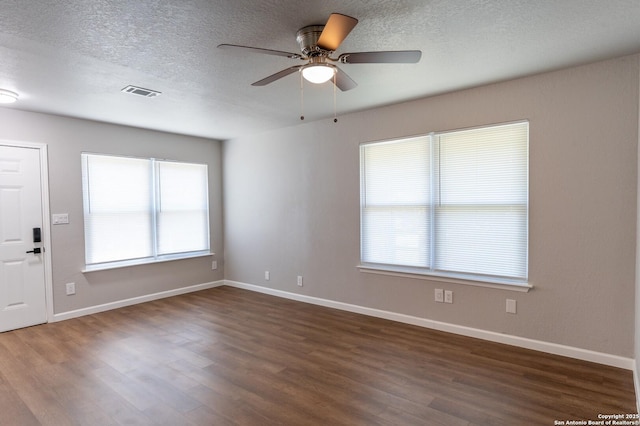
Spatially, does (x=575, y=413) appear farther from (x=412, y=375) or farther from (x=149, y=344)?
(x=149, y=344)

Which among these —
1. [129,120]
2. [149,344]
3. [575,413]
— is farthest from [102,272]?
[575,413]

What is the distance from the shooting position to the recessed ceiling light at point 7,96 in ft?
10.8

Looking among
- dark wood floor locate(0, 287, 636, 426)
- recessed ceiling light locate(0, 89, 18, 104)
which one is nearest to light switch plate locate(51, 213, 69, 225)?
dark wood floor locate(0, 287, 636, 426)

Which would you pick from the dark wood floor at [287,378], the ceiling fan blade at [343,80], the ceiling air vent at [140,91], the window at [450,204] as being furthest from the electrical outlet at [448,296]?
the ceiling air vent at [140,91]

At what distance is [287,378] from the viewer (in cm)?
275

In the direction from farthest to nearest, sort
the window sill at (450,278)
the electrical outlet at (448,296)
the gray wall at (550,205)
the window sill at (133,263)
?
1. the window sill at (133,263)
2. the electrical outlet at (448,296)
3. the window sill at (450,278)
4. the gray wall at (550,205)

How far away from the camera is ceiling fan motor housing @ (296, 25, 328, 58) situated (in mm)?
2178

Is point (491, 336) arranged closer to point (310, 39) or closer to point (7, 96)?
point (310, 39)

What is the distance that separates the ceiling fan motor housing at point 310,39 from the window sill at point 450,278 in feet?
8.59

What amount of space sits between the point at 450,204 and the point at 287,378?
236cm

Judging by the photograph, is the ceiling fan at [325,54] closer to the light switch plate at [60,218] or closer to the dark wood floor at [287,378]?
the dark wood floor at [287,378]

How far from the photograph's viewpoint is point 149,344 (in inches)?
137

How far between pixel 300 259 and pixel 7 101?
371cm

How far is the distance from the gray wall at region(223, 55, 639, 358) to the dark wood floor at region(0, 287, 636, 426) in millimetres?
325
